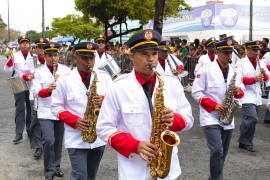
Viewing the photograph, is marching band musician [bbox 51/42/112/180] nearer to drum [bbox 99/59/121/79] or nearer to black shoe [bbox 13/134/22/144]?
drum [bbox 99/59/121/79]

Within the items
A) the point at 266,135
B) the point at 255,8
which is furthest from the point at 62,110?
the point at 255,8

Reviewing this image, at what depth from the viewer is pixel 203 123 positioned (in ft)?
18.0

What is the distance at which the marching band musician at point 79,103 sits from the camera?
4.58m

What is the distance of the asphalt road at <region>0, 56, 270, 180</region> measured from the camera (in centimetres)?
624

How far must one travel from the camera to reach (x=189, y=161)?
6922mm

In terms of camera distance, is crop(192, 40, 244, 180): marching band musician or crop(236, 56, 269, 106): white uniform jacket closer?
crop(192, 40, 244, 180): marching band musician

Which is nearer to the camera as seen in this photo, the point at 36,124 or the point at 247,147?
the point at 247,147

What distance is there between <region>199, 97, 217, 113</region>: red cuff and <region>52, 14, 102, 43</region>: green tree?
38.6 m

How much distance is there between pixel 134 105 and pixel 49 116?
306 centimetres

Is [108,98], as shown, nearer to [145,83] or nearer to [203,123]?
[145,83]

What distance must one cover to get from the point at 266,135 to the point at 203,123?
13.1 feet

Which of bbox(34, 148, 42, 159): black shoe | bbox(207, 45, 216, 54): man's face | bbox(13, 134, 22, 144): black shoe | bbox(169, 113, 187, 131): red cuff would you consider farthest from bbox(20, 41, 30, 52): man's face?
bbox(169, 113, 187, 131): red cuff

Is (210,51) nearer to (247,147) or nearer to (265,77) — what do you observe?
(265,77)

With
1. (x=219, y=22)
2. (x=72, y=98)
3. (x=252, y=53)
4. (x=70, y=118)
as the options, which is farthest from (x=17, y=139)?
(x=219, y=22)
